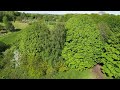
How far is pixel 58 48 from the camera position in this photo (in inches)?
560

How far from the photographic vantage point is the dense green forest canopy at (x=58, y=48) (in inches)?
538

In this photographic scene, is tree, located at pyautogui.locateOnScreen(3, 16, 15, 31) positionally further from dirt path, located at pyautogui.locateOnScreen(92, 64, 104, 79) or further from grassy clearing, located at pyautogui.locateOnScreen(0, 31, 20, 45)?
dirt path, located at pyautogui.locateOnScreen(92, 64, 104, 79)

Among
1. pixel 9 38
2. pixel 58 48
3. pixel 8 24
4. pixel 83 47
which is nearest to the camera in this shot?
pixel 58 48

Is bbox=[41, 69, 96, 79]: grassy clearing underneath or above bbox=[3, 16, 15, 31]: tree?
underneath

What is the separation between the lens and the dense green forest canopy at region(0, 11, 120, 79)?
13.7m

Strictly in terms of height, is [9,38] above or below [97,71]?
above

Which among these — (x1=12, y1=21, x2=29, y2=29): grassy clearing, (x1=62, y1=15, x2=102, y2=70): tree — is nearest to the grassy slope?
(x1=12, y1=21, x2=29, y2=29): grassy clearing

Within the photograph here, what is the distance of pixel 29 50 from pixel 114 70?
445cm

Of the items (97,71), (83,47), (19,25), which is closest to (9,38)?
(19,25)

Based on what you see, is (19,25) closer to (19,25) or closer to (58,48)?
(19,25)

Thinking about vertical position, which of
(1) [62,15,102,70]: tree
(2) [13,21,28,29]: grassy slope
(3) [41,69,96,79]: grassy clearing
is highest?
(2) [13,21,28,29]: grassy slope

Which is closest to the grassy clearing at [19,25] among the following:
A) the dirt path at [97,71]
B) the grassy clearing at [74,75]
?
the grassy clearing at [74,75]

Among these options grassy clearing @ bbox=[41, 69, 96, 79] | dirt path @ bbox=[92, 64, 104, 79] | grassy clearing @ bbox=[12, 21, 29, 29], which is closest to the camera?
grassy clearing @ bbox=[41, 69, 96, 79]
